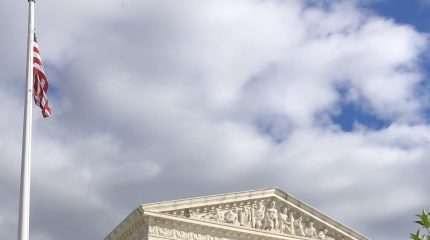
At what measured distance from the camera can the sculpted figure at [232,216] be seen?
35969 millimetres

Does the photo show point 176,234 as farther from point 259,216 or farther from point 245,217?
point 259,216

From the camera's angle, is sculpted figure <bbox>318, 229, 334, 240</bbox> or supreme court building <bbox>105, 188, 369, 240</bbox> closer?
supreme court building <bbox>105, 188, 369, 240</bbox>

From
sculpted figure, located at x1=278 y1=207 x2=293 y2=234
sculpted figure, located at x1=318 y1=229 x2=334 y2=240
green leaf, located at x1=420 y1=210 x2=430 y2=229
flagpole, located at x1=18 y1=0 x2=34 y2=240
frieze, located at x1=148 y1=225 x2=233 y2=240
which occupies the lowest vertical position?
green leaf, located at x1=420 y1=210 x2=430 y2=229

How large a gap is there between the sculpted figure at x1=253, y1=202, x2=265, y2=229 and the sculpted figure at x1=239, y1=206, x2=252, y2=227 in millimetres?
364

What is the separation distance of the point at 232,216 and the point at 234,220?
24 centimetres

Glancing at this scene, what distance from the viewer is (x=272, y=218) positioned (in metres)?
37.4

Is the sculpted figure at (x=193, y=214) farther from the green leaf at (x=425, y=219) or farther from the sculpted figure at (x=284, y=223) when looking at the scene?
the green leaf at (x=425, y=219)

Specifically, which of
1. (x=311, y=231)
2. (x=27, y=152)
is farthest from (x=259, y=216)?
(x=27, y=152)

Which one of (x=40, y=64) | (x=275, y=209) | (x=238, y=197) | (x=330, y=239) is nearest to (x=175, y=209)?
(x=238, y=197)

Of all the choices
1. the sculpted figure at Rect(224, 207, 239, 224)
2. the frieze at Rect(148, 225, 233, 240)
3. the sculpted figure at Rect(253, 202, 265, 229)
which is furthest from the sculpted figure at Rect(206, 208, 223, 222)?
the sculpted figure at Rect(253, 202, 265, 229)

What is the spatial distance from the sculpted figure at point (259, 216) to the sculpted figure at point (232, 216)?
121cm

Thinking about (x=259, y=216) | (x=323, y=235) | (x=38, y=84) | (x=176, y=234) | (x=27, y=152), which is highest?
(x=259, y=216)

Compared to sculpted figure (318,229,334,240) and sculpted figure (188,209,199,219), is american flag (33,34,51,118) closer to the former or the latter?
sculpted figure (188,209,199,219)

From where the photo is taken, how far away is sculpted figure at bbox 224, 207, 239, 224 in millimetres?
35969
